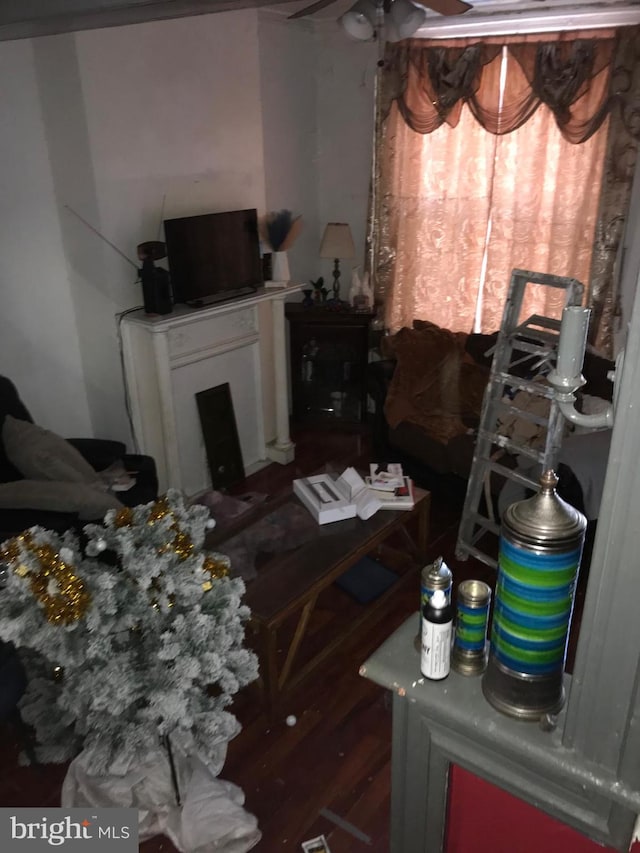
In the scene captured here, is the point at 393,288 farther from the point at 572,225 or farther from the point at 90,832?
the point at 90,832

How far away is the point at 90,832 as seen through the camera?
1.75 meters

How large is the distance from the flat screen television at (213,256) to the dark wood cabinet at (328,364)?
2.32 feet

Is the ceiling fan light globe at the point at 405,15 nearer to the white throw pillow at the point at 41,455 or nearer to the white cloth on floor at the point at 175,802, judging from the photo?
the white throw pillow at the point at 41,455

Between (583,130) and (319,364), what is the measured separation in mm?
2156

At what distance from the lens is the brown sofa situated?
142 inches

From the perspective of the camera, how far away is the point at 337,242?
4.51 m

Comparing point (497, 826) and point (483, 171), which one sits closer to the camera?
point (497, 826)

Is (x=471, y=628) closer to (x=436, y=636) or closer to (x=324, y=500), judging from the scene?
(x=436, y=636)

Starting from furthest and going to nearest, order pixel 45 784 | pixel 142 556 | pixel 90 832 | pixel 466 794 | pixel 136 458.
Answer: pixel 136 458, pixel 45 784, pixel 90 832, pixel 142 556, pixel 466 794

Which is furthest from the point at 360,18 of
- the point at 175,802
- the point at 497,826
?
the point at 175,802

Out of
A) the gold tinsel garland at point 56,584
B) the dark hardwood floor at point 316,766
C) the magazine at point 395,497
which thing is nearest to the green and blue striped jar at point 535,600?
the gold tinsel garland at point 56,584

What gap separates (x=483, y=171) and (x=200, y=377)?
2090mm

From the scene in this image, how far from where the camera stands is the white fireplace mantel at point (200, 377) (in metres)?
3.49

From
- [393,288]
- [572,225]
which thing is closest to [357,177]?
[393,288]
